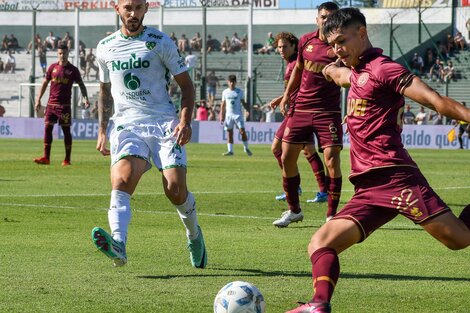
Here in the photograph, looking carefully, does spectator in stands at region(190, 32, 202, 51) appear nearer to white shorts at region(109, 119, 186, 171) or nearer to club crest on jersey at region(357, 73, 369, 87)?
Answer: white shorts at region(109, 119, 186, 171)

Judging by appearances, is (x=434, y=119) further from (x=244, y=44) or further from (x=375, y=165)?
(x=375, y=165)

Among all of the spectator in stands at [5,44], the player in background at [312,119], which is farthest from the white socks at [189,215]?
the spectator in stands at [5,44]

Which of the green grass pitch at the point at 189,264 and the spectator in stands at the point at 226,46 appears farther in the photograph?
the spectator in stands at the point at 226,46

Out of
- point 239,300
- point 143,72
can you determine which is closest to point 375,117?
point 239,300

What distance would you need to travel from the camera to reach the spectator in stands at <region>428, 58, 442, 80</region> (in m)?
49.8

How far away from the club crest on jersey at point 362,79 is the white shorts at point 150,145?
2.55 m

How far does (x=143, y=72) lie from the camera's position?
9414 mm

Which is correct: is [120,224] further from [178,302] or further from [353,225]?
[353,225]

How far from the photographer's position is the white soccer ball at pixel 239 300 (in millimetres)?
6641

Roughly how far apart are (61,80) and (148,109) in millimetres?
15910

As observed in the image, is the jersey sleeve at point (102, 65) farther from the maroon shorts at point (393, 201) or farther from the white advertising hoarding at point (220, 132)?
the white advertising hoarding at point (220, 132)

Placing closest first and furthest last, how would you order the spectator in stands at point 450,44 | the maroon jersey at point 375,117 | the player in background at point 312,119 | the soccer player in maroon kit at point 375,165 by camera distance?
the soccer player in maroon kit at point 375,165 → the maroon jersey at point 375,117 → the player in background at point 312,119 → the spectator in stands at point 450,44

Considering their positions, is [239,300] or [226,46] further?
[226,46]

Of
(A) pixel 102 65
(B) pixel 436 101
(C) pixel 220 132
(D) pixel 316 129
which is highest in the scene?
(A) pixel 102 65
